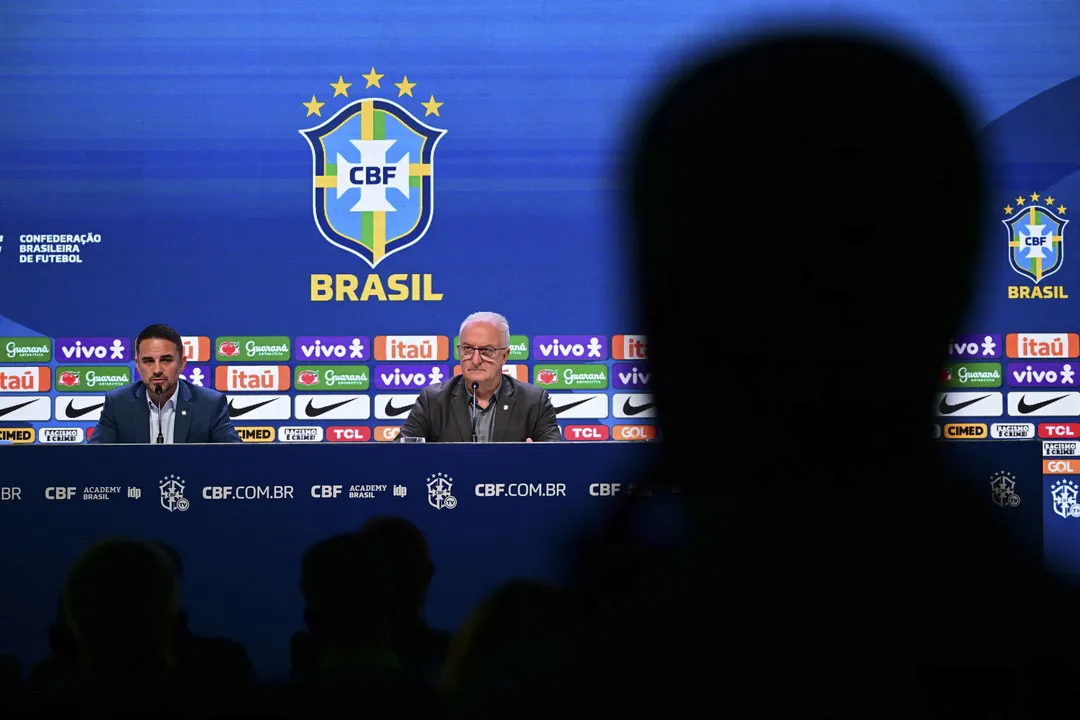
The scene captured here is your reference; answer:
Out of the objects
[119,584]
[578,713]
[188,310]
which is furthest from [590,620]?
[188,310]

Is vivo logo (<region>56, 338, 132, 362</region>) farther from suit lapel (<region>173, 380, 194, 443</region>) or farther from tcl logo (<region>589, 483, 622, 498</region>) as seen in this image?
tcl logo (<region>589, 483, 622, 498</region>)

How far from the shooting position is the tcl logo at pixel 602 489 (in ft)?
1.95

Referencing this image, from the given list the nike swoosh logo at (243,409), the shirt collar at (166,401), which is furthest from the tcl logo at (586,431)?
the shirt collar at (166,401)

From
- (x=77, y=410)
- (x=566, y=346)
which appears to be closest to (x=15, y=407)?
(x=77, y=410)

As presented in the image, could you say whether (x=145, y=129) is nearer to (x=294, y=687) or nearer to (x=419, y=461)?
(x=419, y=461)

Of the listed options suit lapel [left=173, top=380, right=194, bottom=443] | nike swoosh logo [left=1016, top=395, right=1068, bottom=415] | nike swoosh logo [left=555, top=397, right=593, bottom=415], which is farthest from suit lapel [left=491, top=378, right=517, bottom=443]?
nike swoosh logo [left=1016, top=395, right=1068, bottom=415]

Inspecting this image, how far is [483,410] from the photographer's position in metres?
3.09

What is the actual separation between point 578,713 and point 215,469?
45cm

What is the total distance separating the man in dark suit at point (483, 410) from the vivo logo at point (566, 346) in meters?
1.05

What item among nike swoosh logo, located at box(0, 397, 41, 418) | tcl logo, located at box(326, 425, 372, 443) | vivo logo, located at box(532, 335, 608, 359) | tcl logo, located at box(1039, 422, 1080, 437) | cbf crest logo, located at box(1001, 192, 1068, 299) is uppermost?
cbf crest logo, located at box(1001, 192, 1068, 299)

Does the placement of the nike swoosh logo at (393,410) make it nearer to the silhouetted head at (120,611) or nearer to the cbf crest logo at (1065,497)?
the cbf crest logo at (1065,497)

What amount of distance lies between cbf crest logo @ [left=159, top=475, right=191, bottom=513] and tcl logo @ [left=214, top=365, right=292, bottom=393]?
3.68 m

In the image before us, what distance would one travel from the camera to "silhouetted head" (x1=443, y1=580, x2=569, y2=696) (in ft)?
1.00

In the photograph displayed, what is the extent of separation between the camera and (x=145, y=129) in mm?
4273
